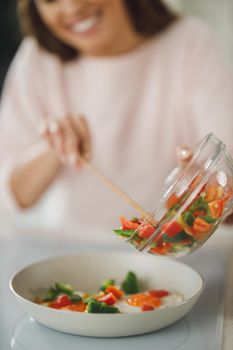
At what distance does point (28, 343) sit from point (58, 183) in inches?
34.3

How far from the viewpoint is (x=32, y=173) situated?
59.1 inches

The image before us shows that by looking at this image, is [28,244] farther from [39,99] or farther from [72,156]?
[39,99]

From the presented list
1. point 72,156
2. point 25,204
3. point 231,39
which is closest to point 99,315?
point 72,156

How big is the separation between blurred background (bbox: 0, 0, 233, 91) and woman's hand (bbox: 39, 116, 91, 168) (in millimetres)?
1380

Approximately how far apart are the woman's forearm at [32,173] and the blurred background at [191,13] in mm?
1014

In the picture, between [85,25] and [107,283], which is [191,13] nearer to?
[85,25]

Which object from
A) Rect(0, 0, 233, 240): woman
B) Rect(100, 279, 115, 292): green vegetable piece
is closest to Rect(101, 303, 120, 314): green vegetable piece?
Rect(100, 279, 115, 292): green vegetable piece

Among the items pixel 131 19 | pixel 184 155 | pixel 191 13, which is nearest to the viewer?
pixel 184 155

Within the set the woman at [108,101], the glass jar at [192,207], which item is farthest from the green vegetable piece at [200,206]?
the woman at [108,101]

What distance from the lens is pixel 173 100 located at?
156 centimetres

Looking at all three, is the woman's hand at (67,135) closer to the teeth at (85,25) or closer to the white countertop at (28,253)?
the white countertop at (28,253)

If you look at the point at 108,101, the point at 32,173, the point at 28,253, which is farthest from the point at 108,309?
the point at 108,101

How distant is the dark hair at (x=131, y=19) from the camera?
1538 mm

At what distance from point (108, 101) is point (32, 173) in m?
0.29
